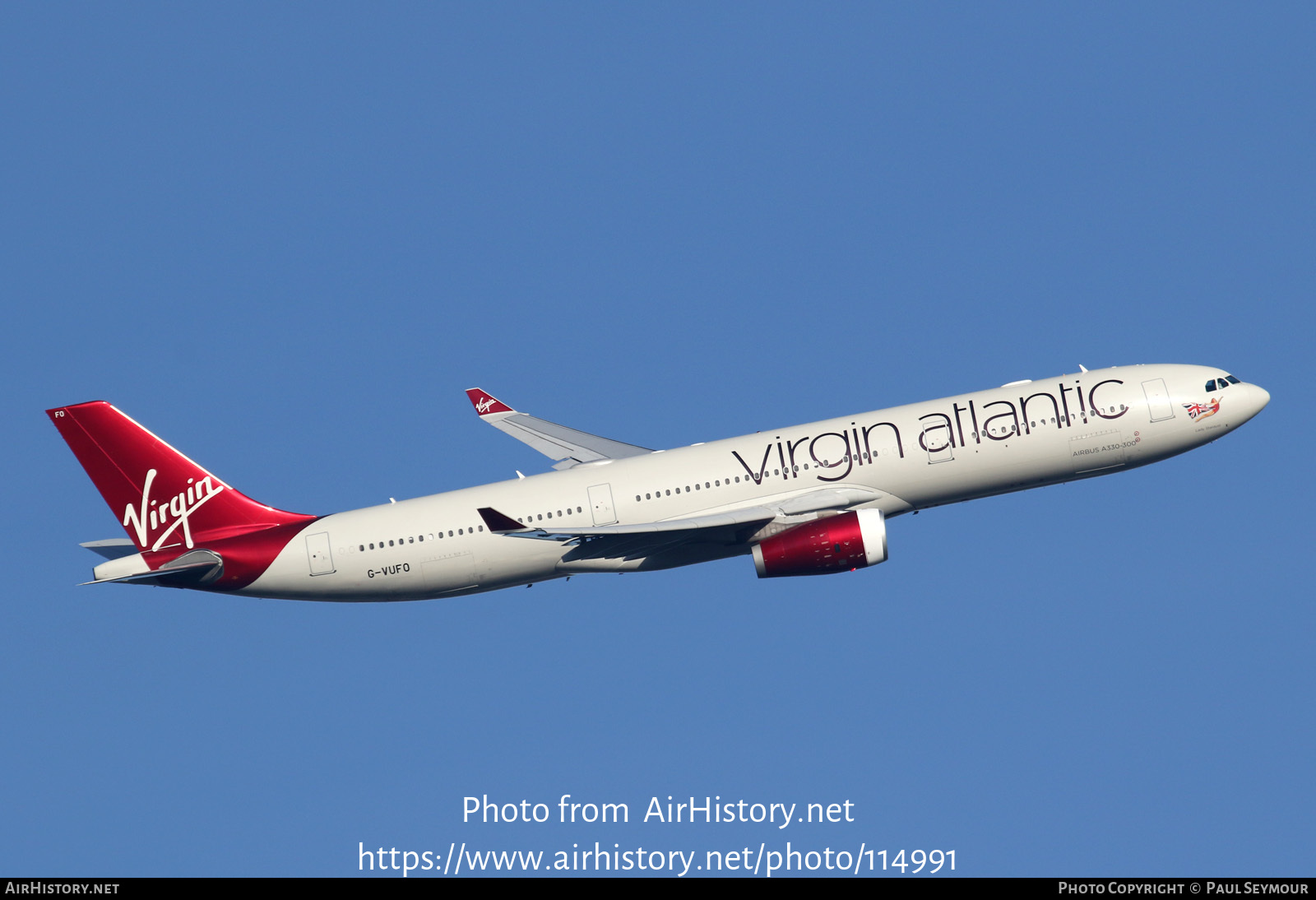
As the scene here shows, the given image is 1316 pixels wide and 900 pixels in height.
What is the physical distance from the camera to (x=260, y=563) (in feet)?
213

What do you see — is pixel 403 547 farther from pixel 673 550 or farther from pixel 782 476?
pixel 782 476

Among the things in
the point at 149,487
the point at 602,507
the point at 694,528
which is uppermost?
the point at 149,487

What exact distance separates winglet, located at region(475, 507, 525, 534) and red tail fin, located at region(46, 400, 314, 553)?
10635 mm

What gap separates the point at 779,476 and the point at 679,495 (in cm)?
433

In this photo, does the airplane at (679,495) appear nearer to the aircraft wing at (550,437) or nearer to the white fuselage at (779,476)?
the white fuselage at (779,476)

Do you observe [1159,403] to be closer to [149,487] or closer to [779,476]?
[779,476]

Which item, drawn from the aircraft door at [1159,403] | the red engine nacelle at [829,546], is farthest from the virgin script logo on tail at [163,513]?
the aircraft door at [1159,403]

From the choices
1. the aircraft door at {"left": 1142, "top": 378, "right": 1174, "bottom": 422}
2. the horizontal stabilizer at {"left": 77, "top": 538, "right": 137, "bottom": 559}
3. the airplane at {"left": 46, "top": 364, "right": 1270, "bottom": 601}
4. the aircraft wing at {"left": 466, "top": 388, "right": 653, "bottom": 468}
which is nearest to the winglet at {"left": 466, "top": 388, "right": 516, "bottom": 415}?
the aircraft wing at {"left": 466, "top": 388, "right": 653, "bottom": 468}

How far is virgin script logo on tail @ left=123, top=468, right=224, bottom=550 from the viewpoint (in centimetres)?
6519

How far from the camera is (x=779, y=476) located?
63469mm

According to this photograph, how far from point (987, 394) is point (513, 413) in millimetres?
24760

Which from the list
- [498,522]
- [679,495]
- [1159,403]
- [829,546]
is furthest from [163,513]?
[1159,403]

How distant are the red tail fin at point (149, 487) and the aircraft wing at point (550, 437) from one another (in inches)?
511
